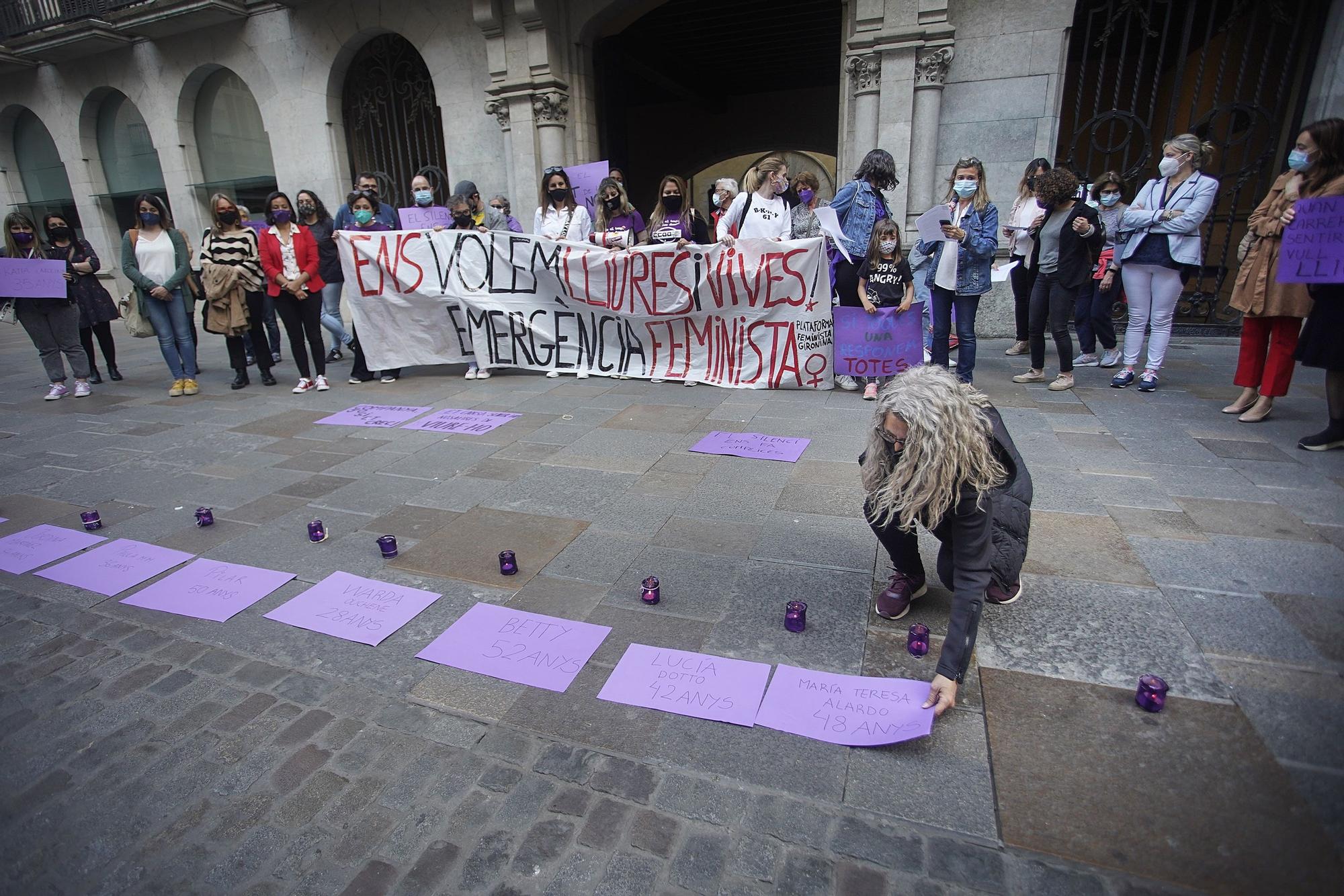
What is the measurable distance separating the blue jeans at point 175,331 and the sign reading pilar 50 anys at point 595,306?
1.65 m

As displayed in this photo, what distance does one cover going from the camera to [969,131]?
838cm

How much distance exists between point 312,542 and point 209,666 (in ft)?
3.37

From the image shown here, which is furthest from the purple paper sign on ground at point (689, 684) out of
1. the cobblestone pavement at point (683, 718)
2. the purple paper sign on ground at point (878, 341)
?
the purple paper sign on ground at point (878, 341)

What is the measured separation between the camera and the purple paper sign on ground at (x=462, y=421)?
5344mm

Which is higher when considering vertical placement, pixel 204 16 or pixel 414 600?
pixel 204 16

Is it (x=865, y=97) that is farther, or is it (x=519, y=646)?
(x=865, y=97)

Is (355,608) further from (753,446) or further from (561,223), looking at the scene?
(561,223)

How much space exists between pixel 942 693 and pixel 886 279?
14.0 ft

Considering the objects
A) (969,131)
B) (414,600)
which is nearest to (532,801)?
(414,600)

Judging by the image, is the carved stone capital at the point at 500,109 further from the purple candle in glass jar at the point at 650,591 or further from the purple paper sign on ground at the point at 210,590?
the purple candle in glass jar at the point at 650,591

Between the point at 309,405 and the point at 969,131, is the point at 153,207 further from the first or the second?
the point at 969,131

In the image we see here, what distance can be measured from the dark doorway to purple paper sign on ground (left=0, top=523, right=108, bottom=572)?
9576 mm

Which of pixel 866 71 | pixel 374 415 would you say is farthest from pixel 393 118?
pixel 374 415

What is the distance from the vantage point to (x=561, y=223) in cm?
707
